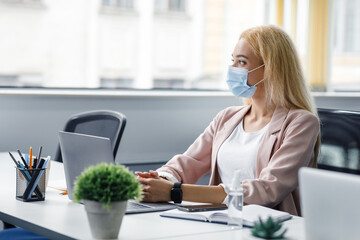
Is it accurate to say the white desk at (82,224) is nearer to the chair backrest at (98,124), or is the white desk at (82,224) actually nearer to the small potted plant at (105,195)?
the small potted plant at (105,195)

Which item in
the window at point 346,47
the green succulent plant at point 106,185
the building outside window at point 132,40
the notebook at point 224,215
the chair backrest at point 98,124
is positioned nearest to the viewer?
the green succulent plant at point 106,185

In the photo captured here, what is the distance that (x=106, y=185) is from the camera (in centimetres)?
139

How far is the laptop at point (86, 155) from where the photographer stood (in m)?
1.73

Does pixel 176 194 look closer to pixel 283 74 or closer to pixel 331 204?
pixel 283 74

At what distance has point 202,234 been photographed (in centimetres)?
149

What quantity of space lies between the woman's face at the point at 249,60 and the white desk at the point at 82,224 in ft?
2.49

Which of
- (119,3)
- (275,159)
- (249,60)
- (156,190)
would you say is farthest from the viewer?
(119,3)

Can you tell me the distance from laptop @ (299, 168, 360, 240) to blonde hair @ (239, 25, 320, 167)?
1.02 meters

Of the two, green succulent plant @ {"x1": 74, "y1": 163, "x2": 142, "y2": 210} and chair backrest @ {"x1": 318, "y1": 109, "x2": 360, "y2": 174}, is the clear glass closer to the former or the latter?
green succulent plant @ {"x1": 74, "y1": 163, "x2": 142, "y2": 210}

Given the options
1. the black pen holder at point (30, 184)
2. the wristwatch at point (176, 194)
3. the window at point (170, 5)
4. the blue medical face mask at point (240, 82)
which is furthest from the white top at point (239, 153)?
the window at point (170, 5)

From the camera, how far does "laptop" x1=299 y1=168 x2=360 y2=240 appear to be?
1.11m

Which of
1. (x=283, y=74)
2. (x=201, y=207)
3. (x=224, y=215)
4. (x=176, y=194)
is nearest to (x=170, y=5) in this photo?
(x=283, y=74)

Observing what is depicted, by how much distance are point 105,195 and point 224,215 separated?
437 millimetres

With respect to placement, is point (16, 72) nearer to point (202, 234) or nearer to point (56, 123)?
point (56, 123)
